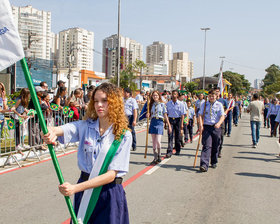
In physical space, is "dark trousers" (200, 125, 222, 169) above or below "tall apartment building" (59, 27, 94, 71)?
below

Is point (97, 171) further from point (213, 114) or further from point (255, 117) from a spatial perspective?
point (255, 117)

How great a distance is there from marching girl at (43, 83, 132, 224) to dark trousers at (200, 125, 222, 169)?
531 cm

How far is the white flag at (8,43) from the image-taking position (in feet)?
6.46

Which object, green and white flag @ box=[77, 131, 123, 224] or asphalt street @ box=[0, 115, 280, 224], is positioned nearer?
green and white flag @ box=[77, 131, 123, 224]

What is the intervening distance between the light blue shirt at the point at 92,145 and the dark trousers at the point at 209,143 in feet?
17.6

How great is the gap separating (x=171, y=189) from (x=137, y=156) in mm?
3302

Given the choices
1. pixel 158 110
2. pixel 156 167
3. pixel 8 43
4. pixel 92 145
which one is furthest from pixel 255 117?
pixel 8 43

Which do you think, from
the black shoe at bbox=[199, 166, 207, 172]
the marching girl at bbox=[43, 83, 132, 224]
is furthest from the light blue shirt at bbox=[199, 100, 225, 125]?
the marching girl at bbox=[43, 83, 132, 224]

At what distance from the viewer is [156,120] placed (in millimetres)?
8359

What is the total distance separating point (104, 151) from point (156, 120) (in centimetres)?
605

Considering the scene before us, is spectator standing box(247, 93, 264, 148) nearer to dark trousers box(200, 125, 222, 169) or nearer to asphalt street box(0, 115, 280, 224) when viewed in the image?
asphalt street box(0, 115, 280, 224)

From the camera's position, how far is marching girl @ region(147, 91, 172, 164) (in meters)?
8.23

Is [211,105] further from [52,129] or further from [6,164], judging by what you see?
[52,129]

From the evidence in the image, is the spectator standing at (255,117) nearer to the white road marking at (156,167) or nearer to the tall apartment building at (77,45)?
the white road marking at (156,167)
